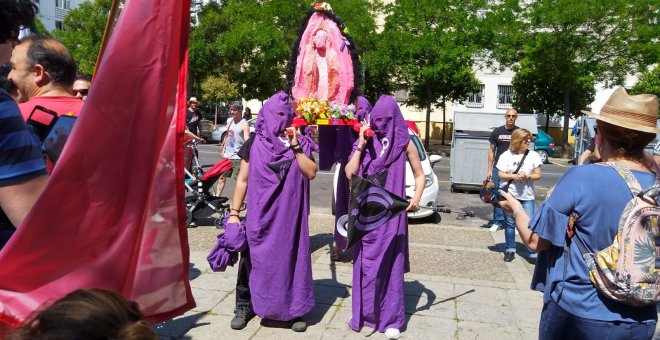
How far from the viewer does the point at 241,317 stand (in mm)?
4598

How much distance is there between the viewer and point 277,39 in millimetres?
26609

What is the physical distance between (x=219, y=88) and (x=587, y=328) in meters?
28.1

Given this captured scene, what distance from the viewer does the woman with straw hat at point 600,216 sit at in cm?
238

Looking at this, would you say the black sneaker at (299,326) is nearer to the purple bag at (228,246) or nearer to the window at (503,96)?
the purple bag at (228,246)

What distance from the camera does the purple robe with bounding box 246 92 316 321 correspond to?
4.38 meters

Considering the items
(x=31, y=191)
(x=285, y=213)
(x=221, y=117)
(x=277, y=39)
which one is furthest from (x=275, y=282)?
(x=221, y=117)

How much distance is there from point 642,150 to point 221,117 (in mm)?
34395

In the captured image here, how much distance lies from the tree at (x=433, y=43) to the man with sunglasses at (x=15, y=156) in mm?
22907

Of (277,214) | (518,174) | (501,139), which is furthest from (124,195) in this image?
(501,139)

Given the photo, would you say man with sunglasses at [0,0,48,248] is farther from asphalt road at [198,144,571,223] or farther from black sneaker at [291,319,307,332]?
asphalt road at [198,144,571,223]

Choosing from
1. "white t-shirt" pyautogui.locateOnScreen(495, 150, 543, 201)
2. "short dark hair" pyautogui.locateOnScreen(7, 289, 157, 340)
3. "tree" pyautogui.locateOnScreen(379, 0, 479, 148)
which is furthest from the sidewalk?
"tree" pyautogui.locateOnScreen(379, 0, 479, 148)

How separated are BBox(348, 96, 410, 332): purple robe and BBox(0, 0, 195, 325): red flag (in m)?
2.28

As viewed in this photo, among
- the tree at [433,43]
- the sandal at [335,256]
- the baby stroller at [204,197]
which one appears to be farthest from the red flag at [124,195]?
the tree at [433,43]

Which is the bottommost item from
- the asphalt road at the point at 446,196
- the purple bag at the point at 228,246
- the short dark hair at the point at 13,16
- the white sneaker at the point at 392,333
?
the asphalt road at the point at 446,196
